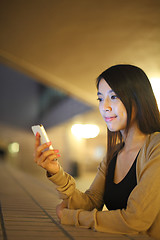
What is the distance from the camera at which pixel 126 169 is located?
1.42 m

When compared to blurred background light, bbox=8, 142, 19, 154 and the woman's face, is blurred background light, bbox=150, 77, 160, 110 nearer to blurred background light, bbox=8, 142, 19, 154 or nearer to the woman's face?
the woman's face

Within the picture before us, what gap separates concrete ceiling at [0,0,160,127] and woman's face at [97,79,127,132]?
1640mm

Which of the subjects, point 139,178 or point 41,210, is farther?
point 41,210

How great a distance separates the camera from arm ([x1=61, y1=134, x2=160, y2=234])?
112 centimetres

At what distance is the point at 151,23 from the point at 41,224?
8.31ft

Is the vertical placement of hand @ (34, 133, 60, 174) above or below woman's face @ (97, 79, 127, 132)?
below

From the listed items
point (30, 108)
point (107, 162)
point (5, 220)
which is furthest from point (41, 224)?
point (30, 108)

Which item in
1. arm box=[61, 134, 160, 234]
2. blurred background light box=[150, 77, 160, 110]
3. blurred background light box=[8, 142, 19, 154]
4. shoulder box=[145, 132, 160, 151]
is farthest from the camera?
blurred background light box=[8, 142, 19, 154]

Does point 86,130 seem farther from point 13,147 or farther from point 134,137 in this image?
point 134,137

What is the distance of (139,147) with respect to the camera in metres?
1.40

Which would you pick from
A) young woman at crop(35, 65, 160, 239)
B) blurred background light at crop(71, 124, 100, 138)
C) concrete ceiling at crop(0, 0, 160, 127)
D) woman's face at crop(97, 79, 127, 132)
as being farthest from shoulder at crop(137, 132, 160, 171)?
blurred background light at crop(71, 124, 100, 138)

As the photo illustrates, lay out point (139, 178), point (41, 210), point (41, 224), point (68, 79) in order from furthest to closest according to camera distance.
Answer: point (68, 79) → point (41, 210) → point (41, 224) → point (139, 178)

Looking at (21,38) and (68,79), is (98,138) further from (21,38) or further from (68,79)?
(21,38)

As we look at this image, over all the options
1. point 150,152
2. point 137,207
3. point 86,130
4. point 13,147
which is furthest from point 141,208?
point 13,147
